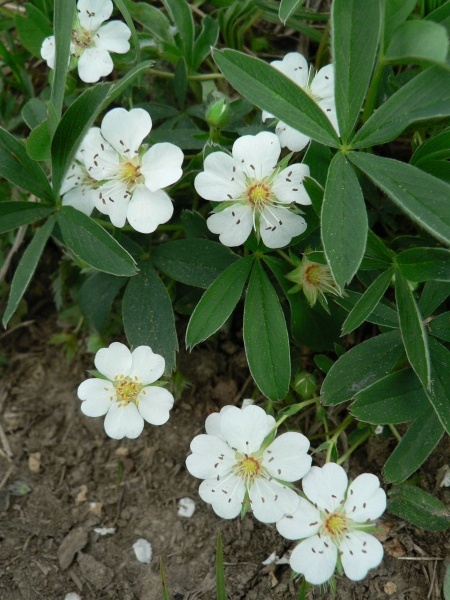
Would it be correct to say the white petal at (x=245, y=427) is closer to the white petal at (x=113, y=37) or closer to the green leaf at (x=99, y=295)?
the green leaf at (x=99, y=295)

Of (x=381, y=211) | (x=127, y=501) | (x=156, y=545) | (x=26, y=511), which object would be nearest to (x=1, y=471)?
(x=26, y=511)

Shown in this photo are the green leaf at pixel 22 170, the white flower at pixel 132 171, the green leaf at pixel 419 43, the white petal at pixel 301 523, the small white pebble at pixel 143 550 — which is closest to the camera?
the green leaf at pixel 419 43

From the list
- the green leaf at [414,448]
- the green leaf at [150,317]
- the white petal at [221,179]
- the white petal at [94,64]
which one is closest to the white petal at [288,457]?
the green leaf at [414,448]

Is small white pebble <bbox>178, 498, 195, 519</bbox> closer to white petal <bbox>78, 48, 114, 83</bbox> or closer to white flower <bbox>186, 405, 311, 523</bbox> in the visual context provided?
white flower <bbox>186, 405, 311, 523</bbox>

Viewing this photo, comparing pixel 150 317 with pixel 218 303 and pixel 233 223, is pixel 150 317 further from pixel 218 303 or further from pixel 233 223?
pixel 233 223

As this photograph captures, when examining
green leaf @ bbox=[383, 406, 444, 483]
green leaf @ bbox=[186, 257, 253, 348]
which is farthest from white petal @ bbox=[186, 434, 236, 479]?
green leaf @ bbox=[383, 406, 444, 483]

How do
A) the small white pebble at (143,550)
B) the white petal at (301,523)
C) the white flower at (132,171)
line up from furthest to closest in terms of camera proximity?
1. the small white pebble at (143,550)
2. the white flower at (132,171)
3. the white petal at (301,523)

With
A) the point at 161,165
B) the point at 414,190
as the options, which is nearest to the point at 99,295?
the point at 161,165
